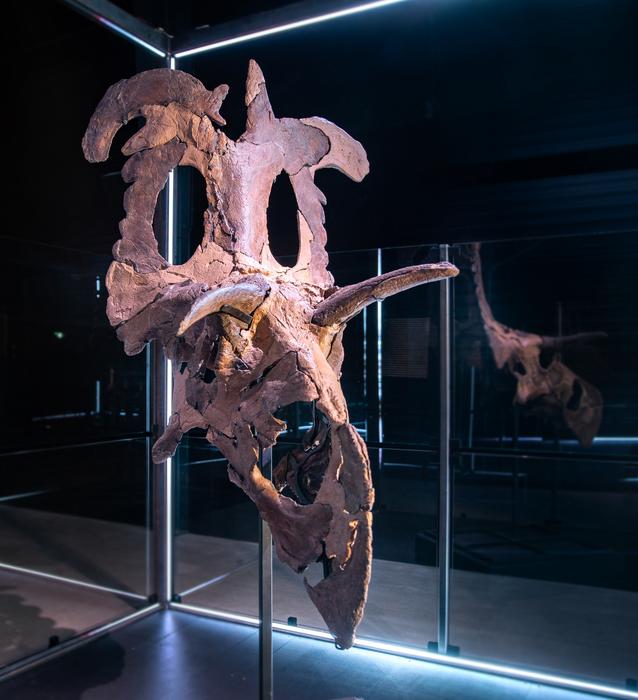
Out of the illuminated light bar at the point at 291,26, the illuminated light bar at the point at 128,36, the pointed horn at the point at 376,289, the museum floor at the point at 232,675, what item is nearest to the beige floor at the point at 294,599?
the museum floor at the point at 232,675

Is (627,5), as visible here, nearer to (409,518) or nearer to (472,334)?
(472,334)

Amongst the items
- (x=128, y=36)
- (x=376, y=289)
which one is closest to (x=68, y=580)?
(x=376, y=289)

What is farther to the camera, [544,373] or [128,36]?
[128,36]

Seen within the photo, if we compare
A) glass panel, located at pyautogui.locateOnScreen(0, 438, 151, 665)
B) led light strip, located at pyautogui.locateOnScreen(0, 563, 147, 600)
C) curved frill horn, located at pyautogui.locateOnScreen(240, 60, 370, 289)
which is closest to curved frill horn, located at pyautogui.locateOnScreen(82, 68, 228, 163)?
curved frill horn, located at pyautogui.locateOnScreen(240, 60, 370, 289)

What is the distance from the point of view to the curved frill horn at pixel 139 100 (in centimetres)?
271

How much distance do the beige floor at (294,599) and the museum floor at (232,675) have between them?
170mm

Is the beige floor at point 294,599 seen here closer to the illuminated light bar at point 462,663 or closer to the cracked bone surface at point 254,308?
the illuminated light bar at point 462,663

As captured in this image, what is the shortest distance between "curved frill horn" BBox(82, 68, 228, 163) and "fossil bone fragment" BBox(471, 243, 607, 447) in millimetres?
1700

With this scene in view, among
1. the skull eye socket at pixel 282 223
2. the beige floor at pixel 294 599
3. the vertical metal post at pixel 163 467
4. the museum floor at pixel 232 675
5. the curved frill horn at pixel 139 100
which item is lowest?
the museum floor at pixel 232 675

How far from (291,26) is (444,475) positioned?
2903 millimetres

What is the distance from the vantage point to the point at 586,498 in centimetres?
363

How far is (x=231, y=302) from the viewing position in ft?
7.39

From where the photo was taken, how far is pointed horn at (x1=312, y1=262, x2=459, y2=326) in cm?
212

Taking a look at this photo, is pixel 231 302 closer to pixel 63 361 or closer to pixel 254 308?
pixel 254 308
